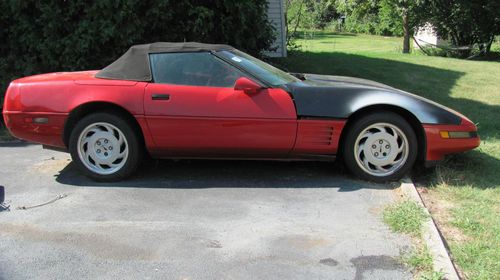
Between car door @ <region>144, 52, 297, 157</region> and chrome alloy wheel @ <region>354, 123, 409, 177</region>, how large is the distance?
2.25 ft

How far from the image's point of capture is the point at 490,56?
856 inches

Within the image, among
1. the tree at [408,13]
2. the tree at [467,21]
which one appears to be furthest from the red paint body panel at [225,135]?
the tree at [408,13]

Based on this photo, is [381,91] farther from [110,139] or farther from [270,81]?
[110,139]

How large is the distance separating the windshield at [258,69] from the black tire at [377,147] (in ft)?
2.71

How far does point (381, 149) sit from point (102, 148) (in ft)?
8.76

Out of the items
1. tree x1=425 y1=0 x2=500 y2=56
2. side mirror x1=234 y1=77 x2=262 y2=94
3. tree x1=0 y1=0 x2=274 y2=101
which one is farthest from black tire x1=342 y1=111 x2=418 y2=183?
tree x1=425 y1=0 x2=500 y2=56

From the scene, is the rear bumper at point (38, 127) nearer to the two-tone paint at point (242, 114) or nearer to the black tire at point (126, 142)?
the two-tone paint at point (242, 114)

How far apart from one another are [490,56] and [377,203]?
1993 cm

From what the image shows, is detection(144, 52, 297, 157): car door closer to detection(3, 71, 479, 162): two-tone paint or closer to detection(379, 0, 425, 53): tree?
detection(3, 71, 479, 162): two-tone paint

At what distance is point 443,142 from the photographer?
480cm

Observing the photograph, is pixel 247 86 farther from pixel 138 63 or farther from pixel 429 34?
pixel 429 34

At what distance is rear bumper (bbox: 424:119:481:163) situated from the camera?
4.77m

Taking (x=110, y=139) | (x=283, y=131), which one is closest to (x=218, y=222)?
(x=283, y=131)

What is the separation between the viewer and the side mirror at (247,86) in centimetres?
472
